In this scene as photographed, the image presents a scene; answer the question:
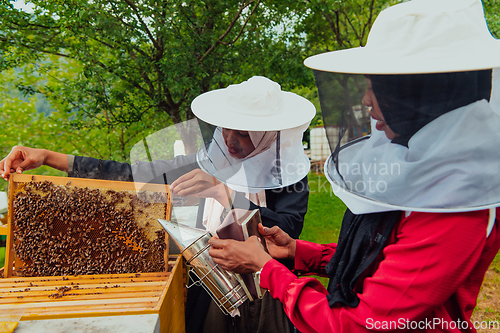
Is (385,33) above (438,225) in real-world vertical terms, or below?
above

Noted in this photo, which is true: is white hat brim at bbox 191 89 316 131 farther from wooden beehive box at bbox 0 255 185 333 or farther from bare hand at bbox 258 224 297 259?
wooden beehive box at bbox 0 255 185 333

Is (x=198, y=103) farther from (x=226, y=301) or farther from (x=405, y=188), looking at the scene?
(x=405, y=188)

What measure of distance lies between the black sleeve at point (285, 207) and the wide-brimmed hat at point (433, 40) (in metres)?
1.13

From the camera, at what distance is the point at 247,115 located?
2129mm

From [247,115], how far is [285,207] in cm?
72

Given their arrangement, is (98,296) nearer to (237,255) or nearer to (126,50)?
(237,255)

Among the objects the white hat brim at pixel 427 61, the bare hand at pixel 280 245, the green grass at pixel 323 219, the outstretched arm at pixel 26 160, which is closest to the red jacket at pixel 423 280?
the white hat brim at pixel 427 61

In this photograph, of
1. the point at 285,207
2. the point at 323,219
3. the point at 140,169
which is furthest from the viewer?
the point at 323,219

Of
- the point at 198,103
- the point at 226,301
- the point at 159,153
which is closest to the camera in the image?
the point at 226,301

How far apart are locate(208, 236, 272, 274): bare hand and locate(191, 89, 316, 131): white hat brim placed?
0.76 metres

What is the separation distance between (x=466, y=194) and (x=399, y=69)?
469 mm

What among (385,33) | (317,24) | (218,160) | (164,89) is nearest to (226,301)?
(218,160)

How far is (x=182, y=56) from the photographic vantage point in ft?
14.9


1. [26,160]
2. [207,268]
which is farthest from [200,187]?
[26,160]
